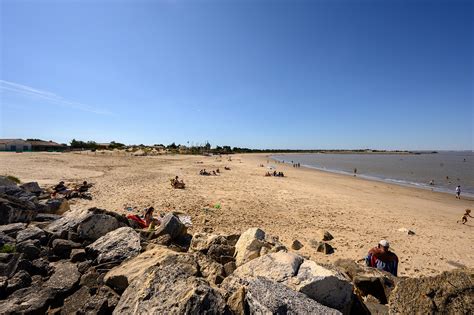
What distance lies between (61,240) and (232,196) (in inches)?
462

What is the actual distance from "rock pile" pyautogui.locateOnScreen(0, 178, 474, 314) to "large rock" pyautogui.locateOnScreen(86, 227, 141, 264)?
22mm

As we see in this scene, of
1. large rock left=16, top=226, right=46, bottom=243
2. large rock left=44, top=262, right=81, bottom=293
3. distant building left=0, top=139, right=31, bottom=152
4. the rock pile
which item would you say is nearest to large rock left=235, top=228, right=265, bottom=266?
the rock pile

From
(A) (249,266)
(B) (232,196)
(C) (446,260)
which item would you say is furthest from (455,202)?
(A) (249,266)

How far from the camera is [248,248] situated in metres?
4.98

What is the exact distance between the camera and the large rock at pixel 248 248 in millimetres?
4773

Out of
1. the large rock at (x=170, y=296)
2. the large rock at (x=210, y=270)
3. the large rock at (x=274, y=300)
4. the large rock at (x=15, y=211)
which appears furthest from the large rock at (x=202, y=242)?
the large rock at (x=15, y=211)

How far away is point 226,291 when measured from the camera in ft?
10.6

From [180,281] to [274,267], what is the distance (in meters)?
1.59

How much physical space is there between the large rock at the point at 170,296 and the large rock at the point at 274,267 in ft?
3.58

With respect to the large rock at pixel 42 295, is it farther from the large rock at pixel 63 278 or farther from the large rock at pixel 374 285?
the large rock at pixel 374 285

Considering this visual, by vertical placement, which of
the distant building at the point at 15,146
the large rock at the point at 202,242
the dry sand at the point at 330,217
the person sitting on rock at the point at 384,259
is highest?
the distant building at the point at 15,146

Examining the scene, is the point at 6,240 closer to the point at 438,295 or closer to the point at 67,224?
the point at 67,224

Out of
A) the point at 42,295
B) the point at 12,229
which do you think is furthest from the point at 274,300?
the point at 12,229

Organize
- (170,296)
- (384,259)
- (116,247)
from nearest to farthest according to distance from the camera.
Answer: (170,296)
(116,247)
(384,259)
